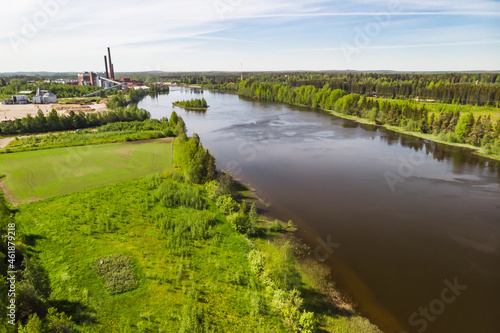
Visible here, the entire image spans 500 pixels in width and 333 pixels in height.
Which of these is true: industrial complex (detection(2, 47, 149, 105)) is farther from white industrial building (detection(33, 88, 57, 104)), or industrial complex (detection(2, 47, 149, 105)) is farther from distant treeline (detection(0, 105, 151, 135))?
distant treeline (detection(0, 105, 151, 135))

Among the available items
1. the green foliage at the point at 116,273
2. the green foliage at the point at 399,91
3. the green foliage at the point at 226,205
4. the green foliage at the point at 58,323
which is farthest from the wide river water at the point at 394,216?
the green foliage at the point at 399,91

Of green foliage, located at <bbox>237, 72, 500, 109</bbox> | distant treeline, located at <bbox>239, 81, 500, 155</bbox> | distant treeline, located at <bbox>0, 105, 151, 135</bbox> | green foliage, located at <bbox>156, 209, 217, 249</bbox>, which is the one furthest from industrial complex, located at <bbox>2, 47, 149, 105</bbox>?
green foliage, located at <bbox>156, 209, 217, 249</bbox>

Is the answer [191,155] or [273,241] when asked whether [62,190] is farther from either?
[273,241]

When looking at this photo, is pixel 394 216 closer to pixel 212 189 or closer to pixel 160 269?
pixel 212 189

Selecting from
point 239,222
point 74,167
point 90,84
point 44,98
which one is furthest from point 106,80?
point 239,222

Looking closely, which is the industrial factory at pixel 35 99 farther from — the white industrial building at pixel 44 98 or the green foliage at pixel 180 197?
the green foliage at pixel 180 197

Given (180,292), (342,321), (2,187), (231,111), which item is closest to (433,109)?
(231,111)
